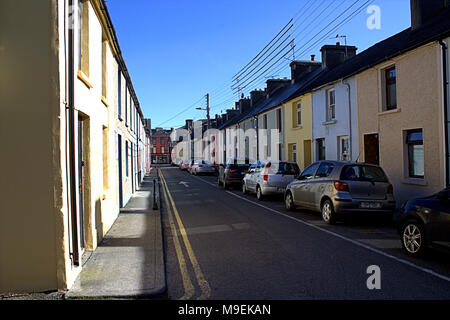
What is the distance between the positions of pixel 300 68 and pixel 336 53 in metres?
6.01

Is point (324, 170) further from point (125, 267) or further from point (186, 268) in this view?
point (125, 267)

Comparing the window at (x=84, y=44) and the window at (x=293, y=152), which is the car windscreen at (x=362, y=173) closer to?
the window at (x=84, y=44)

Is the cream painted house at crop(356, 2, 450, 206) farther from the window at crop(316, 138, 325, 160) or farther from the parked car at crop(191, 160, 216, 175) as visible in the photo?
the parked car at crop(191, 160, 216, 175)

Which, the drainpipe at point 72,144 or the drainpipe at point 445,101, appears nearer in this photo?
the drainpipe at point 72,144

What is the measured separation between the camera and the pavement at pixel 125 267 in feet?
15.8

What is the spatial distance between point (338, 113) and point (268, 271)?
12.3 metres

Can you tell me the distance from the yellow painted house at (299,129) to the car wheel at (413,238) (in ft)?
43.4

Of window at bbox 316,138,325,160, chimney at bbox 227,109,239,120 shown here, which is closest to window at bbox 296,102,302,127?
window at bbox 316,138,325,160

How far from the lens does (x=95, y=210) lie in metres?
7.43

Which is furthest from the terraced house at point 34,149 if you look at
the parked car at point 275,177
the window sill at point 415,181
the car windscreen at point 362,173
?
the parked car at point 275,177

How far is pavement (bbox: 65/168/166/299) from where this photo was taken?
480cm

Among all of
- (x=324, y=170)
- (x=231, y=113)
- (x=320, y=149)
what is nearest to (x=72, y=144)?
(x=324, y=170)

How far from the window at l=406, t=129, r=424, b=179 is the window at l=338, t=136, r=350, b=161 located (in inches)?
153
